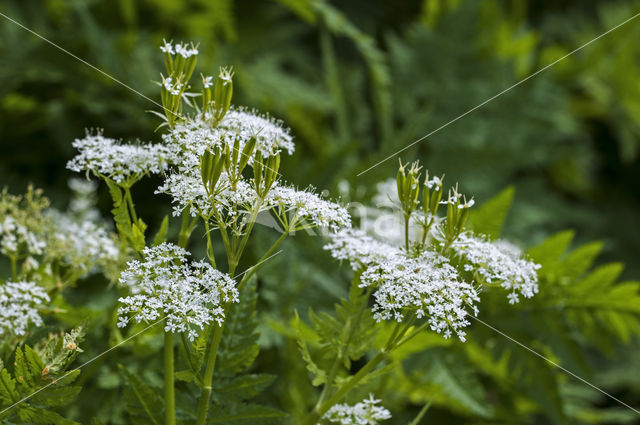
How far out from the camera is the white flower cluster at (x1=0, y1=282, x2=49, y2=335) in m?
0.72

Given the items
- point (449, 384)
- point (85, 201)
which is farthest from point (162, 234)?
point (449, 384)

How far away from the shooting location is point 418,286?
66 cm

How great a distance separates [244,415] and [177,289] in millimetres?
200

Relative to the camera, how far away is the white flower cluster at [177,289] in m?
0.61

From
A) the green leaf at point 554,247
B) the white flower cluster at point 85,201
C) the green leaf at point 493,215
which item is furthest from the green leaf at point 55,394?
the green leaf at point 554,247

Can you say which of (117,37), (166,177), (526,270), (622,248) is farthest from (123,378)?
(622,248)

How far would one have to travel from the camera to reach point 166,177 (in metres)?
0.69

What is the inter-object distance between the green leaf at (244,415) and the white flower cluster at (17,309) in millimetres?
229

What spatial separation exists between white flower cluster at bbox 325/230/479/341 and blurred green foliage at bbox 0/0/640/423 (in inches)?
14.0

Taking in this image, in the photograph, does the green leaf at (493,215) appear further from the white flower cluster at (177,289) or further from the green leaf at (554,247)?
the white flower cluster at (177,289)

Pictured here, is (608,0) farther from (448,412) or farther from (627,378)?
(448,412)

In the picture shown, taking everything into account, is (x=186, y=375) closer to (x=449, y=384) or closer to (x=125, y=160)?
(x=125, y=160)

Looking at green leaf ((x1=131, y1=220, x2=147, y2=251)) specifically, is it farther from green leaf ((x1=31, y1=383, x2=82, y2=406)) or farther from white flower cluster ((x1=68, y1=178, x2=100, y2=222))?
white flower cluster ((x1=68, y1=178, x2=100, y2=222))

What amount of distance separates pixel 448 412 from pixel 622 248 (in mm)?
1589
